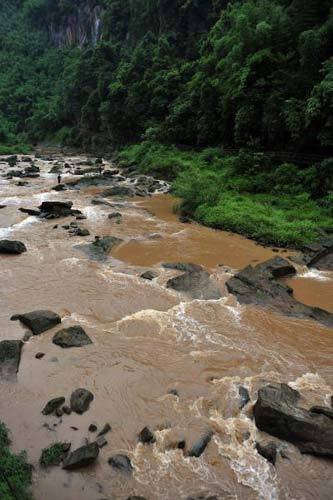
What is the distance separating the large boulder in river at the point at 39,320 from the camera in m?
10.3

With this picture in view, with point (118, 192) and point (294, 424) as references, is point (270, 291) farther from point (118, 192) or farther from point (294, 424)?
point (118, 192)

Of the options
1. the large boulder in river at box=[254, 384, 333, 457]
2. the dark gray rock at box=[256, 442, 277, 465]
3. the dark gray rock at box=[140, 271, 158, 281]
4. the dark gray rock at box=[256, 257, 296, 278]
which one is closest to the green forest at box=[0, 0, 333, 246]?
the dark gray rock at box=[256, 257, 296, 278]

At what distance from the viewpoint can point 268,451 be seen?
6.75 m

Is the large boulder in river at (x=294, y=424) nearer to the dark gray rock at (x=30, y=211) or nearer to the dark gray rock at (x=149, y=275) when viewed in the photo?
the dark gray rock at (x=149, y=275)

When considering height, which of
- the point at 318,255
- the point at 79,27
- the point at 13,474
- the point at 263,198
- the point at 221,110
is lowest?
the point at 13,474

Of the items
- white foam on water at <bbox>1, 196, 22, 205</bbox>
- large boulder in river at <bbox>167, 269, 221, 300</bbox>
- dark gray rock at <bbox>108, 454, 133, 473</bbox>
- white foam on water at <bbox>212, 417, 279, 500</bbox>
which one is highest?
large boulder in river at <bbox>167, 269, 221, 300</bbox>

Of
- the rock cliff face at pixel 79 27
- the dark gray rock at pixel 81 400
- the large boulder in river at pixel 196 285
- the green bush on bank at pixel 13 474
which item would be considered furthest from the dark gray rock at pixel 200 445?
the rock cliff face at pixel 79 27

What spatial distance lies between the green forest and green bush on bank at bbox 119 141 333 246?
0.19ft

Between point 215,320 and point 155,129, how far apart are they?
31.1 m

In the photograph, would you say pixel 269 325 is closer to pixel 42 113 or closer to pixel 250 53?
pixel 250 53

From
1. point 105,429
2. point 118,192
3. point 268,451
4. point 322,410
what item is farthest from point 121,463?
point 118,192

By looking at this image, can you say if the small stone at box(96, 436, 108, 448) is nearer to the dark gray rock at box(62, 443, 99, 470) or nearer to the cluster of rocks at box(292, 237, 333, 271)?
the dark gray rock at box(62, 443, 99, 470)

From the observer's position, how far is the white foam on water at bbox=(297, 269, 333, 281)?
13.9 m

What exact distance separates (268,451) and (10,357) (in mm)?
5783
